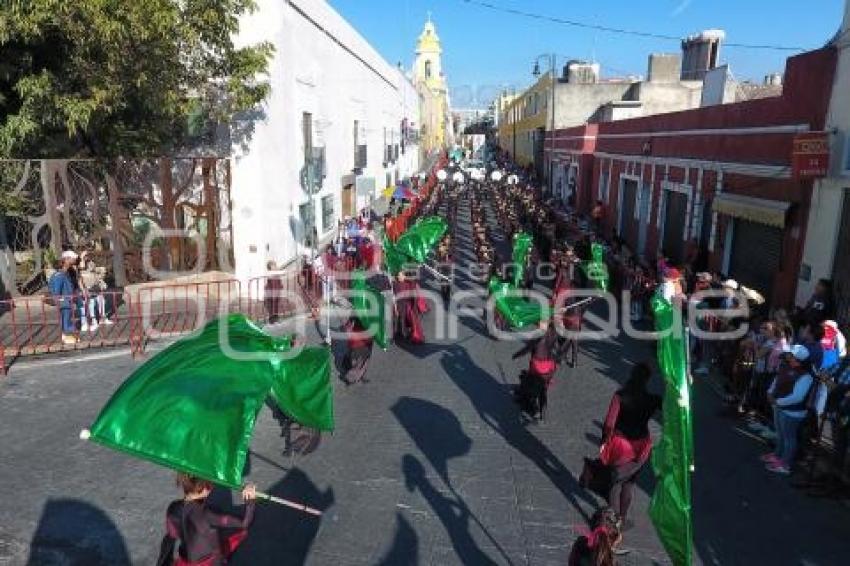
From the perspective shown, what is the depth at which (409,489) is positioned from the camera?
6.39m

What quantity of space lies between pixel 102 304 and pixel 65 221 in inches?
89.0

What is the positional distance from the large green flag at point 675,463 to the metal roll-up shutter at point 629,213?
15.2 metres

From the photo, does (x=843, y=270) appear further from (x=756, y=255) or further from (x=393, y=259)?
(x=393, y=259)

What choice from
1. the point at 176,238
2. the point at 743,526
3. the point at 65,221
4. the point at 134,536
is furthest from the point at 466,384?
the point at 65,221

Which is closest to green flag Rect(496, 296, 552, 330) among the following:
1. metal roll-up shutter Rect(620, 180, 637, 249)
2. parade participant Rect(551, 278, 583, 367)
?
parade participant Rect(551, 278, 583, 367)

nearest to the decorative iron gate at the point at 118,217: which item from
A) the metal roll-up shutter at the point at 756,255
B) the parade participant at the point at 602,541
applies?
the metal roll-up shutter at the point at 756,255

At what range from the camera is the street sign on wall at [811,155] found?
951 centimetres

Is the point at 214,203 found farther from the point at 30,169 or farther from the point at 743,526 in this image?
the point at 743,526

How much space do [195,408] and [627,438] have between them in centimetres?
368

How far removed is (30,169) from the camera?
11.8 m

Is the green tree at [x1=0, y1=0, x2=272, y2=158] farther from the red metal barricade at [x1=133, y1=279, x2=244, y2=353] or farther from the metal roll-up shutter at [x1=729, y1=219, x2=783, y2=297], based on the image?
the metal roll-up shutter at [x1=729, y1=219, x2=783, y2=297]

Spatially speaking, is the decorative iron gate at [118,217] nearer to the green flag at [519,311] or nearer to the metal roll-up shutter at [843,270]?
the green flag at [519,311]

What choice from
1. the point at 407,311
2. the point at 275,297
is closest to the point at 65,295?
the point at 275,297

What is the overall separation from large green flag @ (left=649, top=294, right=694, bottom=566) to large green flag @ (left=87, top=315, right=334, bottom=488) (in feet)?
9.90
